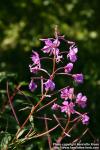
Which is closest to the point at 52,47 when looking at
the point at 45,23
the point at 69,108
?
the point at 69,108

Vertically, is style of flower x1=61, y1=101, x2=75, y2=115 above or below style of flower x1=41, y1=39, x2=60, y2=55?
below

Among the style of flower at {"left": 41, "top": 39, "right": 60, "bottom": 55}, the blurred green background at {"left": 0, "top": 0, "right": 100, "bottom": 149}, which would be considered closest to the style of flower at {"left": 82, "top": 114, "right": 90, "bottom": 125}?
the style of flower at {"left": 41, "top": 39, "right": 60, "bottom": 55}

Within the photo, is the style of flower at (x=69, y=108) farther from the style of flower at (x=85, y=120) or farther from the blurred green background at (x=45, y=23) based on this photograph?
the blurred green background at (x=45, y=23)

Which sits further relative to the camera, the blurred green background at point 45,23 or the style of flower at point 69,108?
the blurred green background at point 45,23

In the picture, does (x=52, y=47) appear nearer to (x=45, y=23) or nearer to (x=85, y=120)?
(x=85, y=120)

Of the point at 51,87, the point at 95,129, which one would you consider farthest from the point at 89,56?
the point at 51,87

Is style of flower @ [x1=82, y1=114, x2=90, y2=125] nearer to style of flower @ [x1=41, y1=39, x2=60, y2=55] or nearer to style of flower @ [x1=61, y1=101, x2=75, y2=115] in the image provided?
style of flower @ [x1=61, y1=101, x2=75, y2=115]

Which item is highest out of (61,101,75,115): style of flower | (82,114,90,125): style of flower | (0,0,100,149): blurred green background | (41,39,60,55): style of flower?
(0,0,100,149): blurred green background

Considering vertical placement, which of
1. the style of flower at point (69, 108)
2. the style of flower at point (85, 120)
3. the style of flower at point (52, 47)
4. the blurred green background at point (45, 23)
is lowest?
the style of flower at point (85, 120)

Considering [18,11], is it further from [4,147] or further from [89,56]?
[4,147]

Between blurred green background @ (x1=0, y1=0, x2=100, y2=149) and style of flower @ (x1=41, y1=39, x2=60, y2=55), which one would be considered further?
blurred green background @ (x1=0, y1=0, x2=100, y2=149)

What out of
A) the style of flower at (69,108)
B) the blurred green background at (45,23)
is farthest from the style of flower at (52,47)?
the blurred green background at (45,23)
